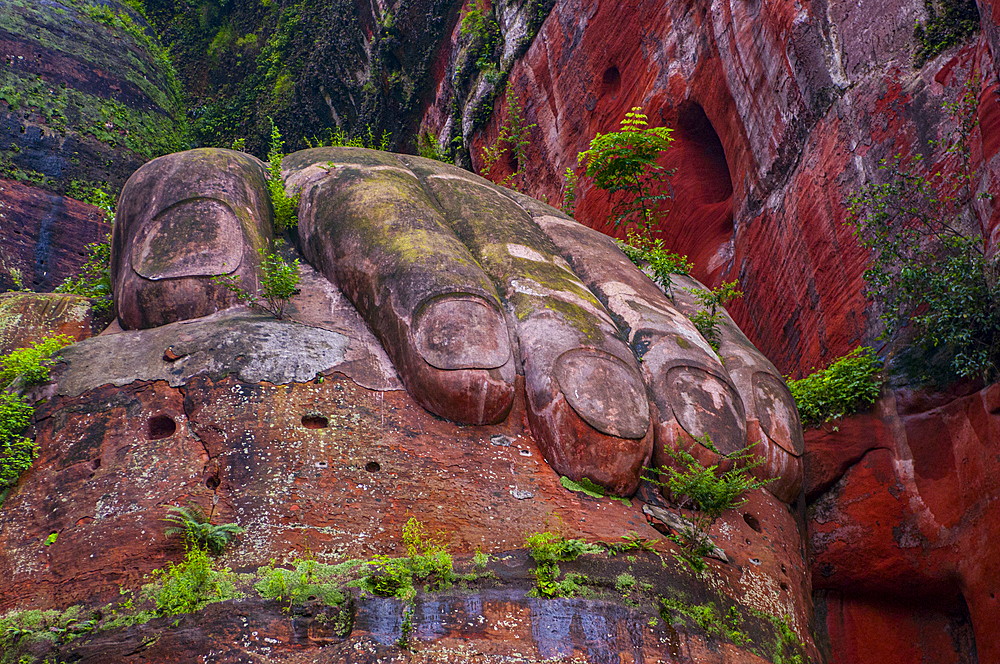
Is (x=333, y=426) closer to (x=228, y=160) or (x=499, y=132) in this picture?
(x=228, y=160)

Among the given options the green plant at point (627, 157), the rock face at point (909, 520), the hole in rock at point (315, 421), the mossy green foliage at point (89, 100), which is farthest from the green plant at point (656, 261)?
the mossy green foliage at point (89, 100)

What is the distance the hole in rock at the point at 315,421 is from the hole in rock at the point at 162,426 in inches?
38.1

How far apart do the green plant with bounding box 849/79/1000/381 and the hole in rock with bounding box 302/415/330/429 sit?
5428 millimetres

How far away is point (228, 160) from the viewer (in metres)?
8.09

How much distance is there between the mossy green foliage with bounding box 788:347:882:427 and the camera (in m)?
7.70

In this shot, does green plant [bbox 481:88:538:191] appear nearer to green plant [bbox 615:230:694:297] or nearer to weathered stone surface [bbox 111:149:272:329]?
green plant [bbox 615:230:694:297]

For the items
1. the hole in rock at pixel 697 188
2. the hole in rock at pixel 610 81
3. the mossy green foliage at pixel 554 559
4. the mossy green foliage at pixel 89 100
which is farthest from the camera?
the mossy green foliage at pixel 89 100

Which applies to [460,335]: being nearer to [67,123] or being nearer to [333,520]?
[333,520]

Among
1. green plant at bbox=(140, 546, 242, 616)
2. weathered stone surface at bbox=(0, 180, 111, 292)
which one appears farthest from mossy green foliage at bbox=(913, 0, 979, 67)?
weathered stone surface at bbox=(0, 180, 111, 292)

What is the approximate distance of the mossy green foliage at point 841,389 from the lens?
770cm

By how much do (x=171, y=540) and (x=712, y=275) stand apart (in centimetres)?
884

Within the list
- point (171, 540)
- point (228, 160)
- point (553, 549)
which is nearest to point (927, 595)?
point (553, 549)

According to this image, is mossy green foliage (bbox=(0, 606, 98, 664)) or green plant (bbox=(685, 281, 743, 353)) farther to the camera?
green plant (bbox=(685, 281, 743, 353))

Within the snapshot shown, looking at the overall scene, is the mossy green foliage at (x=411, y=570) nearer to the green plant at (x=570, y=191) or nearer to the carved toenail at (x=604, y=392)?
the carved toenail at (x=604, y=392)
